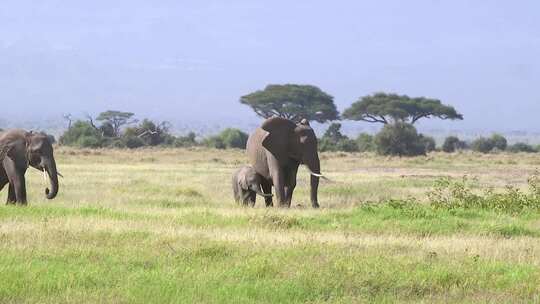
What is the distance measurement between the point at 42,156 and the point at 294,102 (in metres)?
70.4

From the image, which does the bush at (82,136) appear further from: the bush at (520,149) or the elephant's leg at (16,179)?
the elephant's leg at (16,179)

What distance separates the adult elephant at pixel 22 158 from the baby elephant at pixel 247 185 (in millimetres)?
4757

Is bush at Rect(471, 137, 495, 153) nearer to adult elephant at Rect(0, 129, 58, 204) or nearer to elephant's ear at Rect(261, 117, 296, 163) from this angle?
elephant's ear at Rect(261, 117, 296, 163)

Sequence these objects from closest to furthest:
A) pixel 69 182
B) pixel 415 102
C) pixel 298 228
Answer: pixel 298 228
pixel 69 182
pixel 415 102

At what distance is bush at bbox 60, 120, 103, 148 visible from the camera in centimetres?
7388

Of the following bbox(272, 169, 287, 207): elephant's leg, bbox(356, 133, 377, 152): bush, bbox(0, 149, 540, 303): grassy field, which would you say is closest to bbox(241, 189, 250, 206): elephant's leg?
bbox(272, 169, 287, 207): elephant's leg

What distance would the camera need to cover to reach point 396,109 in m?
84.8

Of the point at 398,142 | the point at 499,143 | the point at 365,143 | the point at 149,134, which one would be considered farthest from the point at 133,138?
the point at 499,143

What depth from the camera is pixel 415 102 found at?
284ft

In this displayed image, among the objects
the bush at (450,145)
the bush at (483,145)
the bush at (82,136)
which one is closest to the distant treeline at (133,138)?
the bush at (82,136)

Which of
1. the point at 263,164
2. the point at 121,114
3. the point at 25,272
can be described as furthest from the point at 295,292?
the point at 121,114

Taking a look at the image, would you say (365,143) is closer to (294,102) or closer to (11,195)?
(294,102)

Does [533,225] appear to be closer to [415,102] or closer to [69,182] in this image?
[69,182]

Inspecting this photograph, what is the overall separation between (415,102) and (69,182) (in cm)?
6326
